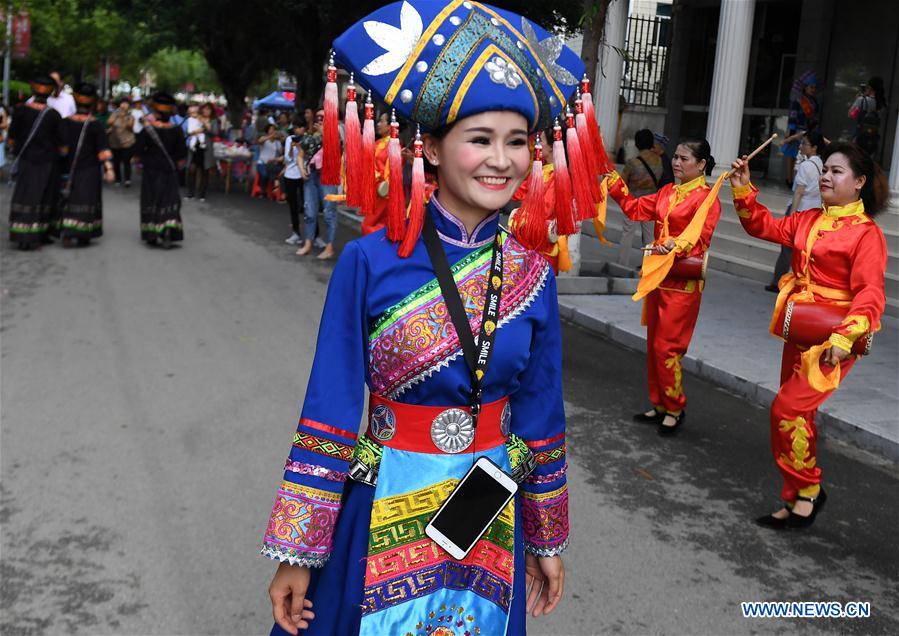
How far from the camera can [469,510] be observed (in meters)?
2.31

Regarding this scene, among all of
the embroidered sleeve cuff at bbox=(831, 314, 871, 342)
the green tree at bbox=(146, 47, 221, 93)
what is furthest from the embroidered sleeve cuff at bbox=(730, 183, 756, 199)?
the green tree at bbox=(146, 47, 221, 93)

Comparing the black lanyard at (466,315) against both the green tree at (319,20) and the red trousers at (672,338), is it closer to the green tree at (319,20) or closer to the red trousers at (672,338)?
the red trousers at (672,338)

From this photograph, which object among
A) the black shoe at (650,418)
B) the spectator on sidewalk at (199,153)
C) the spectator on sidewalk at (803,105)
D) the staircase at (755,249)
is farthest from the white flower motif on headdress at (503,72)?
the spectator on sidewalk at (199,153)

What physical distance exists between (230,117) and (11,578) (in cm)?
3393

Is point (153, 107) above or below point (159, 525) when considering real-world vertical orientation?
above

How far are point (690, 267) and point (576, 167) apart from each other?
152 inches

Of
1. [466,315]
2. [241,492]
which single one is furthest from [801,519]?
[466,315]

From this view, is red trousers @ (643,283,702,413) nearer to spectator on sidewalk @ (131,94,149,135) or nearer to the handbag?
the handbag

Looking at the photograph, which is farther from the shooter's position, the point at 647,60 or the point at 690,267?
the point at 647,60

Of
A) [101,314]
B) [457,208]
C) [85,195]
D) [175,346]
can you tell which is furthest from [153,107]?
[457,208]

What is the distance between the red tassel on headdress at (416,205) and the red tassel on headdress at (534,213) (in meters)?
0.36

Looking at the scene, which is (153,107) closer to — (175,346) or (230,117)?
(175,346)

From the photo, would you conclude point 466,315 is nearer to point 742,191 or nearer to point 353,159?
point 353,159

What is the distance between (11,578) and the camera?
13.2ft
